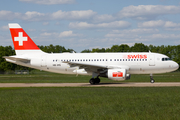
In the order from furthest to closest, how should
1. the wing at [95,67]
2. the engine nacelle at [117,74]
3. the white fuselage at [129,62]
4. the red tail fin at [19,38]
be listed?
the red tail fin at [19,38], the white fuselage at [129,62], the wing at [95,67], the engine nacelle at [117,74]

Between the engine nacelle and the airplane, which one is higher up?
the airplane

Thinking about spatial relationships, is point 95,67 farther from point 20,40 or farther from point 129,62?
point 20,40

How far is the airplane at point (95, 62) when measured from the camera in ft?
96.1

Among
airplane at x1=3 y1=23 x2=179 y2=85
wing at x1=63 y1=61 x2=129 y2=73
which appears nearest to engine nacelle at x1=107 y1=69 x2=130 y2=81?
airplane at x1=3 y1=23 x2=179 y2=85

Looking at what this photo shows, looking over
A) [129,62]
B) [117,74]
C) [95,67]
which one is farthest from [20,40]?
[129,62]

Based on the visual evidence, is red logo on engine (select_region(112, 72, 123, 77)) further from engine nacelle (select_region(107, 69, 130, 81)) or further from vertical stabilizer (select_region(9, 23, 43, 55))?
vertical stabilizer (select_region(9, 23, 43, 55))

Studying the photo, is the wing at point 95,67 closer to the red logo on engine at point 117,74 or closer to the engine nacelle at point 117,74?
the engine nacelle at point 117,74

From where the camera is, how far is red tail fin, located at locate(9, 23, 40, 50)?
32.3 metres

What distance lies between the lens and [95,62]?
101 ft

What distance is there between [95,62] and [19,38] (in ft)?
34.6

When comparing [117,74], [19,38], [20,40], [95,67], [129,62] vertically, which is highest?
[19,38]

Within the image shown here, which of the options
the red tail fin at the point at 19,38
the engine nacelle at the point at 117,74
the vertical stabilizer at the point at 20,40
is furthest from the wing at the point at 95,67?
the red tail fin at the point at 19,38
